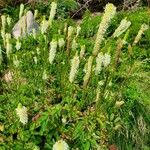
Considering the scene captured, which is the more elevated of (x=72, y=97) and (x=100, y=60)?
(x=100, y=60)

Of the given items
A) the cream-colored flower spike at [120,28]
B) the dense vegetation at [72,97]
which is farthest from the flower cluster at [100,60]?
the cream-colored flower spike at [120,28]

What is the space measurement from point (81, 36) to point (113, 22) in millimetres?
744

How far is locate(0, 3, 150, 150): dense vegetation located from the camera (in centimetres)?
452

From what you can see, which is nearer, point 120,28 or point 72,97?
point 120,28

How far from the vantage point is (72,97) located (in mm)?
5047

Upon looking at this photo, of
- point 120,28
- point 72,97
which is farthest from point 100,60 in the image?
point 72,97

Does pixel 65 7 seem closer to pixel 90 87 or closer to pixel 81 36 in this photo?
pixel 81 36

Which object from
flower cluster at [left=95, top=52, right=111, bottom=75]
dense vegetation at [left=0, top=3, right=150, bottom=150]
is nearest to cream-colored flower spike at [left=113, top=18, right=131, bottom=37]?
dense vegetation at [left=0, top=3, right=150, bottom=150]

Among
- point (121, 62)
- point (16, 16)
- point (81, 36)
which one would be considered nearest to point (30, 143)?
point (121, 62)

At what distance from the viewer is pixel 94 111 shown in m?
4.90

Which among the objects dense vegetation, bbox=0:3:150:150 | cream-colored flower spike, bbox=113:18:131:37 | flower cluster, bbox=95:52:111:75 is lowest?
dense vegetation, bbox=0:3:150:150

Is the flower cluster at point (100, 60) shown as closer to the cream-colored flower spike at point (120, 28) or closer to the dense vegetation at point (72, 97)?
the dense vegetation at point (72, 97)

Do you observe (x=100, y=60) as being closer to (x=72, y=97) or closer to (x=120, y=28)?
(x=120, y=28)

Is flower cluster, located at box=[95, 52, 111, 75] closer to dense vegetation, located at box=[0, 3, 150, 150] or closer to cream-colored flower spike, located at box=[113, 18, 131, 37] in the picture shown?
dense vegetation, located at box=[0, 3, 150, 150]
